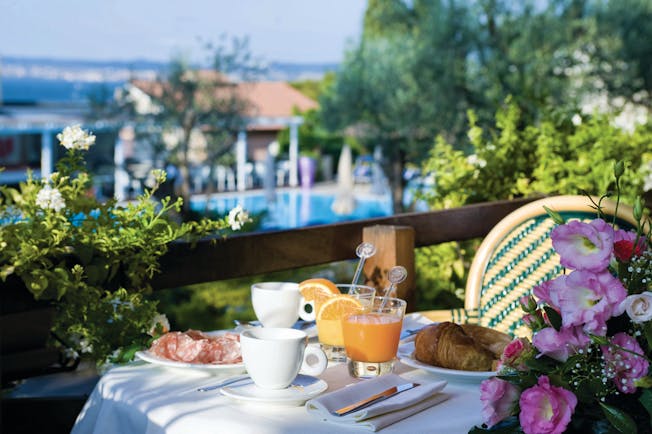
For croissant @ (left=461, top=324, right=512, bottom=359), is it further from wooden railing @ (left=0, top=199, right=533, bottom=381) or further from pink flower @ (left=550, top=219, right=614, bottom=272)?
wooden railing @ (left=0, top=199, right=533, bottom=381)

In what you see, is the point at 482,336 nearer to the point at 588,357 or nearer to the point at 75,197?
the point at 588,357

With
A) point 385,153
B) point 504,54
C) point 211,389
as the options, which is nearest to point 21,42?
point 385,153

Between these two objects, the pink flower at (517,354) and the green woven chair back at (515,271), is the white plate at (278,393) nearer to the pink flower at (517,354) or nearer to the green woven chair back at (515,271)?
the pink flower at (517,354)

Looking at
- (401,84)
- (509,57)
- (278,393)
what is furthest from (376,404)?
(401,84)

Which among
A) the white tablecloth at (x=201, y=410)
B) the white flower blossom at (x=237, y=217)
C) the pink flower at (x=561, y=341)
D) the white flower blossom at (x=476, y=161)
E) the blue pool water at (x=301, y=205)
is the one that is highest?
the white flower blossom at (x=476, y=161)

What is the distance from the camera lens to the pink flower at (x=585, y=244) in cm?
94

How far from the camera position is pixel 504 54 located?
40.7ft

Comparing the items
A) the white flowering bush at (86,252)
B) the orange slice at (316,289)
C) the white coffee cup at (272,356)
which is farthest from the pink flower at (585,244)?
the white flowering bush at (86,252)

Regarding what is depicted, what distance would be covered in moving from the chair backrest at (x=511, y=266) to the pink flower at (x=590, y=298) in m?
1.04

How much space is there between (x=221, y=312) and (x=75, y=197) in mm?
4668

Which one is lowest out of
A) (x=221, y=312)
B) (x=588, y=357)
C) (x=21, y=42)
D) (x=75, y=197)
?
(x=221, y=312)

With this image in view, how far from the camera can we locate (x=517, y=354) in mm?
1062

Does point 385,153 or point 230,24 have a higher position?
point 230,24

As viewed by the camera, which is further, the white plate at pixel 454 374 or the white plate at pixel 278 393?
the white plate at pixel 454 374
